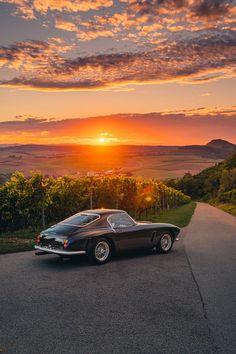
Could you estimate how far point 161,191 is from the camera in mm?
52406

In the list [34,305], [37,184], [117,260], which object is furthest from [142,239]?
[37,184]

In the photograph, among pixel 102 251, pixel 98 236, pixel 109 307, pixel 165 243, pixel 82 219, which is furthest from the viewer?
pixel 165 243

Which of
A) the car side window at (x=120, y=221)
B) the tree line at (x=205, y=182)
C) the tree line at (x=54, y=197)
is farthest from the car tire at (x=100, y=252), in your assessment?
the tree line at (x=205, y=182)

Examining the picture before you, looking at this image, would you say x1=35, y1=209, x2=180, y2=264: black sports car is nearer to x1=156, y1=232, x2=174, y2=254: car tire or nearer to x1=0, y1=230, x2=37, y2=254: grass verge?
x1=156, y1=232, x2=174, y2=254: car tire

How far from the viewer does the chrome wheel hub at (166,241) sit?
1338cm

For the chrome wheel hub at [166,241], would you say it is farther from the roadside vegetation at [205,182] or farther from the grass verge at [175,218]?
the roadside vegetation at [205,182]

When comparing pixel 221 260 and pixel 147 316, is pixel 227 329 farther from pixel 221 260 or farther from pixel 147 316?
pixel 221 260

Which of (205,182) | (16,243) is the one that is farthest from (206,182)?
(16,243)

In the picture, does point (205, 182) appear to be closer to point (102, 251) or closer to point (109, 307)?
point (102, 251)

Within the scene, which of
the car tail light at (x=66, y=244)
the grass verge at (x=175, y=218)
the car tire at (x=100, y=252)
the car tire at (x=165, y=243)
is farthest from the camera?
the grass verge at (x=175, y=218)

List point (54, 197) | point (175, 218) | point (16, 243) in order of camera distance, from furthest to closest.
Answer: point (175, 218)
point (54, 197)
point (16, 243)

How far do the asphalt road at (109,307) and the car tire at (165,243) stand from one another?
1271 millimetres

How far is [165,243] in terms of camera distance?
1347 cm

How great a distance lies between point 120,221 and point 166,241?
2.06 meters
